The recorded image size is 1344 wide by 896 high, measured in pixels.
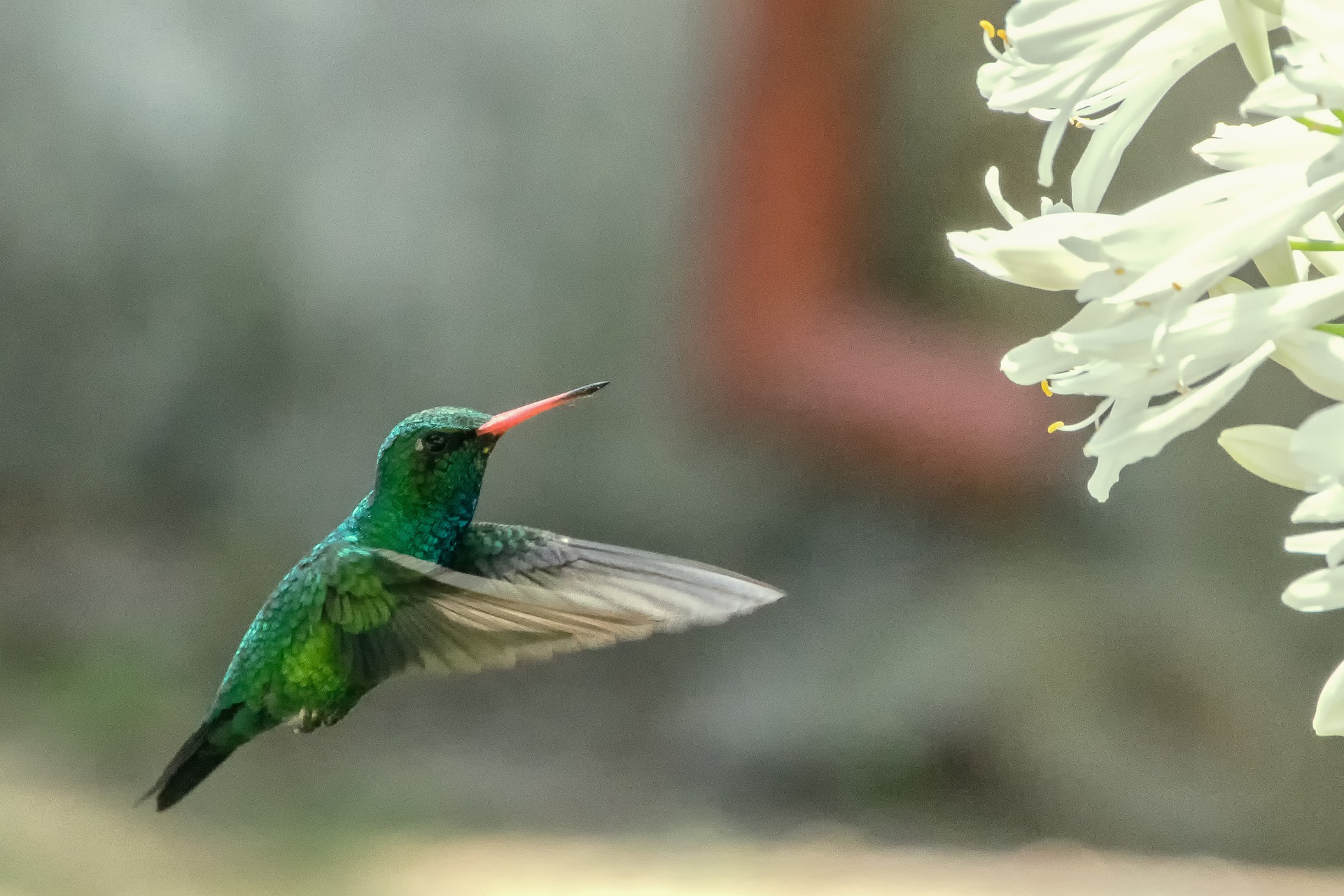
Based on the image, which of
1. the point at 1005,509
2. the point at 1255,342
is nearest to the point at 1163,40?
the point at 1255,342

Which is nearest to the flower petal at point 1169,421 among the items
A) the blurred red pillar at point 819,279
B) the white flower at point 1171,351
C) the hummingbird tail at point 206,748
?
the white flower at point 1171,351

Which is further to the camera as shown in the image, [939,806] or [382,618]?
[939,806]

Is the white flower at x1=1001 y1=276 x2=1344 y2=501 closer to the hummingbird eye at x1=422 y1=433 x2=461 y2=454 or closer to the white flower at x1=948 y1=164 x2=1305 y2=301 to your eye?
the white flower at x1=948 y1=164 x2=1305 y2=301

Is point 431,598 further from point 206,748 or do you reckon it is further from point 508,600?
point 206,748

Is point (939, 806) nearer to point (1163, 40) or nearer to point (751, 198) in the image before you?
point (751, 198)

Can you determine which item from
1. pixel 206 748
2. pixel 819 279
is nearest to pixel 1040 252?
pixel 206 748

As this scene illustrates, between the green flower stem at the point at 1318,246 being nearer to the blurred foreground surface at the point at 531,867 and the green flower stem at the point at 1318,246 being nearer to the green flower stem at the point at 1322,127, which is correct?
the green flower stem at the point at 1322,127
